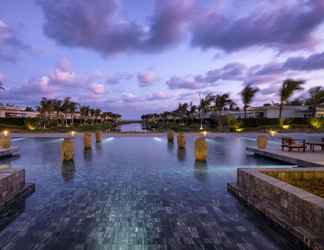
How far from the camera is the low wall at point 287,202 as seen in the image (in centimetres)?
300

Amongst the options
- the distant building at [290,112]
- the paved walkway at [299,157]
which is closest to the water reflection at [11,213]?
the paved walkway at [299,157]

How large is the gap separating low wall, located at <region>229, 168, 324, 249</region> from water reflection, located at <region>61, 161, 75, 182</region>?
16.0 feet

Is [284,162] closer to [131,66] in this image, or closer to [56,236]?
[56,236]

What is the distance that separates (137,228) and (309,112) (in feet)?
177

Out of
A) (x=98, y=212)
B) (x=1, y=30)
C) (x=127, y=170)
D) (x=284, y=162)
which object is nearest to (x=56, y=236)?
(x=98, y=212)

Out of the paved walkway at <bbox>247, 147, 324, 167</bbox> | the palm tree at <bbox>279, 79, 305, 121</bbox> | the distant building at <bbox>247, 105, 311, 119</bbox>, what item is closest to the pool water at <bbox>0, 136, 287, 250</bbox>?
the paved walkway at <bbox>247, 147, 324, 167</bbox>

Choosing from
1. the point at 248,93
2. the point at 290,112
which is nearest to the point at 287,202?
the point at 248,93

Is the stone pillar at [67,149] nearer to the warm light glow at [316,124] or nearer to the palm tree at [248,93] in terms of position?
the warm light glow at [316,124]

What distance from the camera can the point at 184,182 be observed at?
6.50 metres

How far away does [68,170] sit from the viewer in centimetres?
805

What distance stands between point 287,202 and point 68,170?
6948 mm

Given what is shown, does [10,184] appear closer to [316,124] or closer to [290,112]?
[316,124]

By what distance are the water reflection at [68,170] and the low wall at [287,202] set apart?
16.0ft

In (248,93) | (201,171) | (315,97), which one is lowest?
(201,171)
